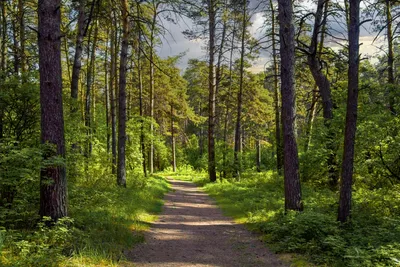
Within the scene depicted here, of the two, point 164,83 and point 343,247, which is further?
point 164,83

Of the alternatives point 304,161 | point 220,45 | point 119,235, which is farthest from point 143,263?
point 220,45

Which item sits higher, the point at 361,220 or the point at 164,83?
the point at 164,83

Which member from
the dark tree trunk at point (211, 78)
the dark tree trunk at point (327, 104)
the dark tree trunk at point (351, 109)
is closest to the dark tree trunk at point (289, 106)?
the dark tree trunk at point (351, 109)

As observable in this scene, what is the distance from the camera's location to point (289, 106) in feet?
26.3

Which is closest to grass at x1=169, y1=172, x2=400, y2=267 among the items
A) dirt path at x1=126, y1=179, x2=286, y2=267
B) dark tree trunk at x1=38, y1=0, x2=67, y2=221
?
dirt path at x1=126, y1=179, x2=286, y2=267

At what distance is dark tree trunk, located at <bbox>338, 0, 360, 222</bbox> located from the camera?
6.80 metres

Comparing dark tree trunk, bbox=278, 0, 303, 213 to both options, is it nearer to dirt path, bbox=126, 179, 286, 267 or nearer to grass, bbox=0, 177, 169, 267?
dirt path, bbox=126, 179, 286, 267

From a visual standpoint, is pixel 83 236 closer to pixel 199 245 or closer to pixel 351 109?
pixel 199 245

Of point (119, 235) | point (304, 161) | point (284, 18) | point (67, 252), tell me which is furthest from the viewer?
point (304, 161)

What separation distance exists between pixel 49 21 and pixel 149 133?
17.5 meters

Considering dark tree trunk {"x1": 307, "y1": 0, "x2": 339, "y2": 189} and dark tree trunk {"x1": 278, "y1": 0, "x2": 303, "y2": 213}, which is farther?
dark tree trunk {"x1": 307, "y1": 0, "x2": 339, "y2": 189}

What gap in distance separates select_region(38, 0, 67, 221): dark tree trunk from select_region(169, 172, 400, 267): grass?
172 inches

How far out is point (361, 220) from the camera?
7.32 m

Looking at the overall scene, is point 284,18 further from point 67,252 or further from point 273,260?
point 67,252
